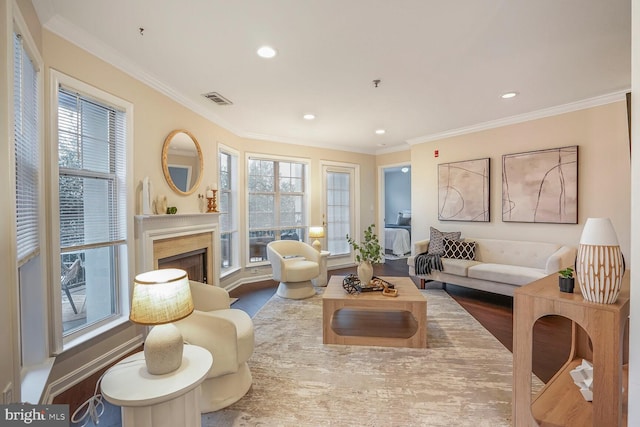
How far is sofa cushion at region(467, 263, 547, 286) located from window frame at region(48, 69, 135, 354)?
4122 millimetres

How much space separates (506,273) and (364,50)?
10.5ft

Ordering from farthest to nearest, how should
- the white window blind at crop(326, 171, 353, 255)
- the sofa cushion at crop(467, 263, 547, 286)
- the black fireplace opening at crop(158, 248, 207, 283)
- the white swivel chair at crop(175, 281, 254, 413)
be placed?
the white window blind at crop(326, 171, 353, 255), the sofa cushion at crop(467, 263, 547, 286), the black fireplace opening at crop(158, 248, 207, 283), the white swivel chair at crop(175, 281, 254, 413)

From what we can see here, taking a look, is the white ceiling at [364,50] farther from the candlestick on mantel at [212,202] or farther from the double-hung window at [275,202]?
the double-hung window at [275,202]

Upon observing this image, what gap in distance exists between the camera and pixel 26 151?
1755 millimetres

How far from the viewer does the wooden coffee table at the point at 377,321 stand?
8.71 feet

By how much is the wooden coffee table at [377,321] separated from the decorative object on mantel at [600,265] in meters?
1.43

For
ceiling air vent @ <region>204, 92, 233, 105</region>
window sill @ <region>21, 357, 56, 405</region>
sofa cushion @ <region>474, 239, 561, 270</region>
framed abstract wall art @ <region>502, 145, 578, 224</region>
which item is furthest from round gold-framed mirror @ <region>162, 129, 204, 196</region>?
framed abstract wall art @ <region>502, 145, 578, 224</region>

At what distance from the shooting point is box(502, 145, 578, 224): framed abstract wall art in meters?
3.73

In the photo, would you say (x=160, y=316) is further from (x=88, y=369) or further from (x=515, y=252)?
(x=515, y=252)

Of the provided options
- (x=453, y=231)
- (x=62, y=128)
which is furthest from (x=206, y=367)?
(x=453, y=231)

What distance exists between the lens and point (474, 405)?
1.87 meters

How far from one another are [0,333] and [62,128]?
1548mm

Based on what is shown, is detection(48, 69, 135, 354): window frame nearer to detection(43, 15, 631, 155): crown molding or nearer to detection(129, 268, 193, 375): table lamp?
detection(43, 15, 631, 155): crown molding

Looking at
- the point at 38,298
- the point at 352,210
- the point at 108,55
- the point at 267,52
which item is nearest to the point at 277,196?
the point at 352,210
